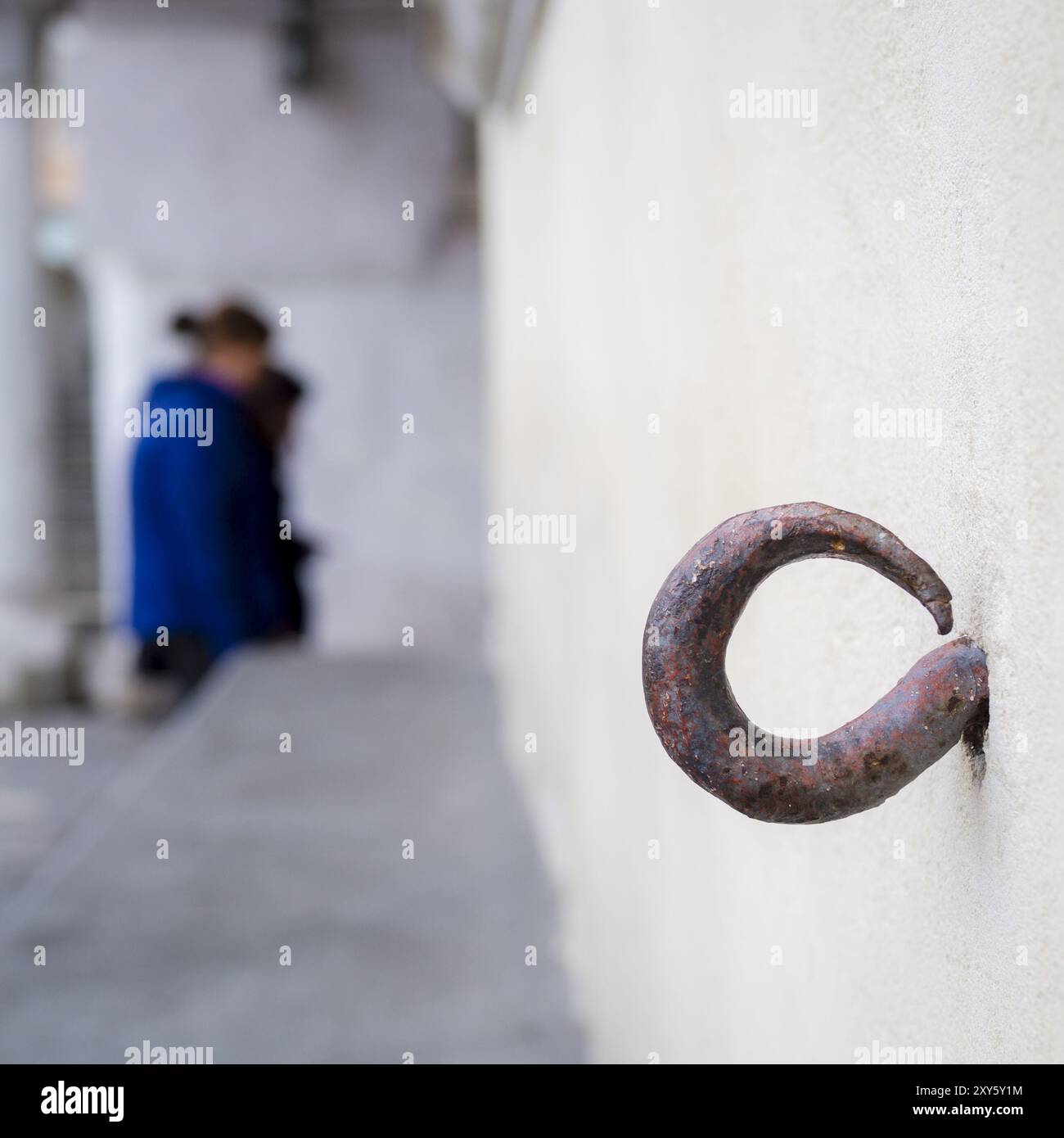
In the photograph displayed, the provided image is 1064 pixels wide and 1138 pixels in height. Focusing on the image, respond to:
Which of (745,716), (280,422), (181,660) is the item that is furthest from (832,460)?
(181,660)

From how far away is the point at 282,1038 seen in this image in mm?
1952

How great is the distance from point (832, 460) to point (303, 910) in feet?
6.30

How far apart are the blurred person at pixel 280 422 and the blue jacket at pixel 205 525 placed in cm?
5

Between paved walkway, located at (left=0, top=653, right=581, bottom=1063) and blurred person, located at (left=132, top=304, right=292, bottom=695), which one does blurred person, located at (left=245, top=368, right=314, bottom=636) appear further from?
paved walkway, located at (left=0, top=653, right=581, bottom=1063)

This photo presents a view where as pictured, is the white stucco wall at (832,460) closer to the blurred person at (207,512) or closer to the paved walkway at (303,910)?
the paved walkway at (303,910)

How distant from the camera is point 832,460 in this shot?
798 millimetres

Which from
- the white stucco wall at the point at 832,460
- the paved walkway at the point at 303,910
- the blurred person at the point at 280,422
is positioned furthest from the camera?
the blurred person at the point at 280,422

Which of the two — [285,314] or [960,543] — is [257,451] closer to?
[285,314]

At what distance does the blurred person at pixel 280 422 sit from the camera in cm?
453

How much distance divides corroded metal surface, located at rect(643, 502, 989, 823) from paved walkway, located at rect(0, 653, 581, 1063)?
145cm

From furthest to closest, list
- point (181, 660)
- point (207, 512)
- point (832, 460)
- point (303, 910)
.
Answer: point (181, 660) < point (207, 512) < point (303, 910) < point (832, 460)

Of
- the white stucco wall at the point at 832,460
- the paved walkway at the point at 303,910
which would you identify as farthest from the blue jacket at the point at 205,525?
the white stucco wall at the point at 832,460

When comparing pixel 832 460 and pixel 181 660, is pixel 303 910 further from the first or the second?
pixel 181 660
